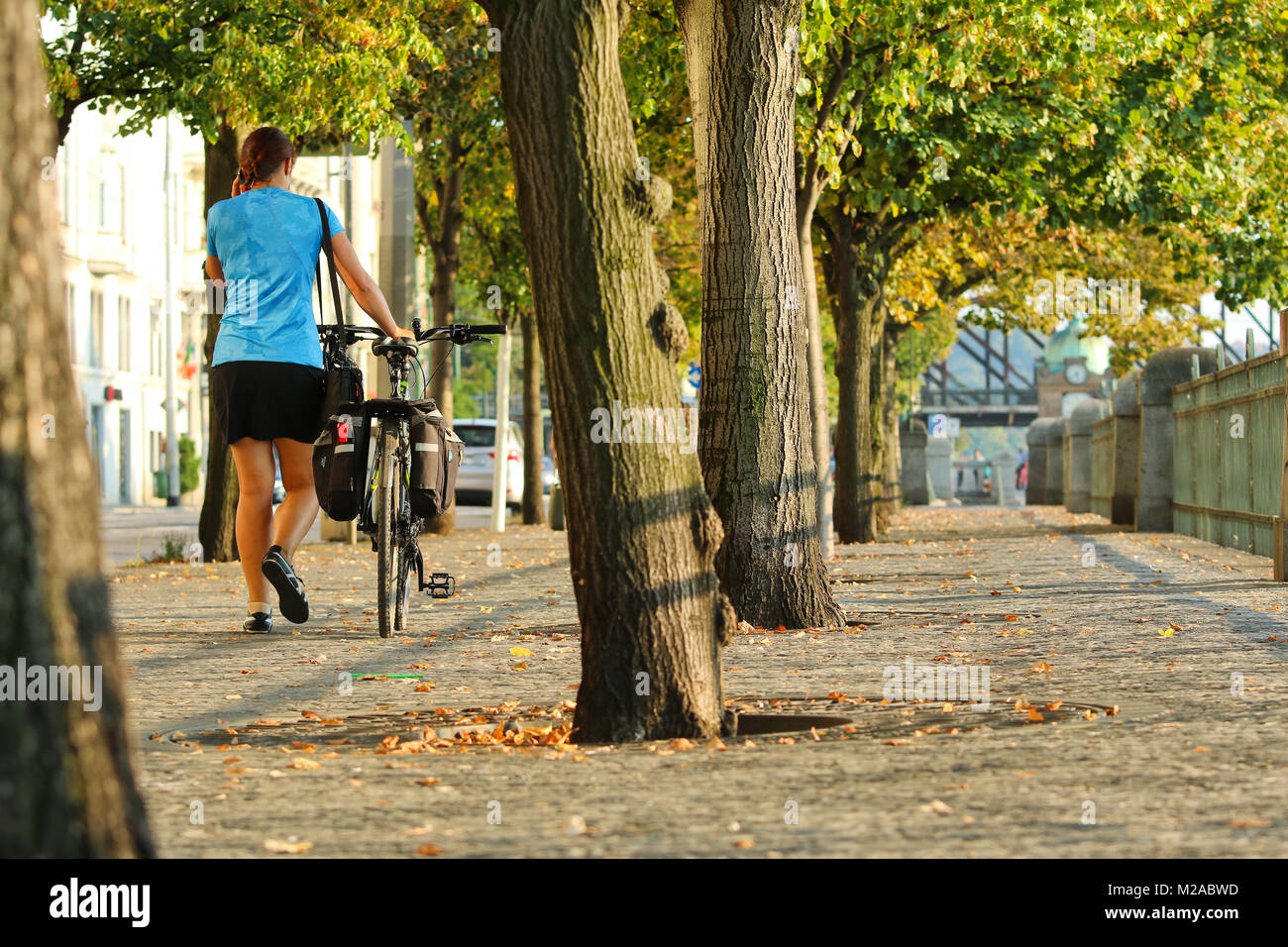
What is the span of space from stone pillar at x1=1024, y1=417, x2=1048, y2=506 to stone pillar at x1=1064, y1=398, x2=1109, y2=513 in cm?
859

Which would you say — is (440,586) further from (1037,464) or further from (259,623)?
(1037,464)

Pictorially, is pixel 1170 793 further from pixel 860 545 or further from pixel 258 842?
pixel 860 545

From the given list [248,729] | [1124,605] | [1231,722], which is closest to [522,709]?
[248,729]

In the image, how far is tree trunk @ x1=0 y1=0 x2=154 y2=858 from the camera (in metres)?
2.57

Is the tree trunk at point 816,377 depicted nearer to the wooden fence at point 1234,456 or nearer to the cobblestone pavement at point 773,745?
the cobblestone pavement at point 773,745

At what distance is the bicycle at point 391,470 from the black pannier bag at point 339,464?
0.15 meters

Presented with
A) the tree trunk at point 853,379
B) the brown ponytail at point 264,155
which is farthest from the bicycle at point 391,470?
the tree trunk at point 853,379

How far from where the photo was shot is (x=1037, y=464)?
Result: 4484cm

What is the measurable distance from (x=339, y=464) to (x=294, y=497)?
35 cm

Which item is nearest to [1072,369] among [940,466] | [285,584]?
[940,466]

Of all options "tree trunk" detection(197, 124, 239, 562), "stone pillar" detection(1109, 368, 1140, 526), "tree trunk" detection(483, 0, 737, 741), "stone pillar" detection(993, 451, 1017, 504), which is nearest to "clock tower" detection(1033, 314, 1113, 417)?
"stone pillar" detection(993, 451, 1017, 504)

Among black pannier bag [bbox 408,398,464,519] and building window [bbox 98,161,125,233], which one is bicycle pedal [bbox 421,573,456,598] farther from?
building window [bbox 98,161,125,233]

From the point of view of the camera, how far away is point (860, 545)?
20.5 metres

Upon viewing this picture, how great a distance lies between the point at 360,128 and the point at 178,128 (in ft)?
133
